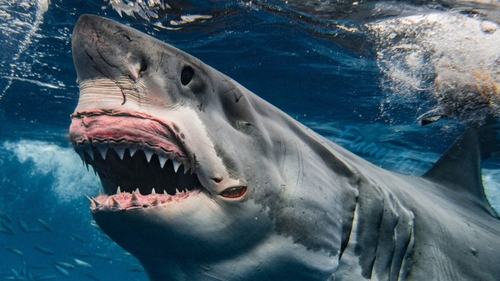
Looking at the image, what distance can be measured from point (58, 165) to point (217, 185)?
1252 inches

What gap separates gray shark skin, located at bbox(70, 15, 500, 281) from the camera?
1.79 metres

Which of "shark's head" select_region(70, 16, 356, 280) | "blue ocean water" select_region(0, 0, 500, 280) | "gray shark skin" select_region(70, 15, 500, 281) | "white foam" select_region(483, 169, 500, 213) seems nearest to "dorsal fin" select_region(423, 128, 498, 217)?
"gray shark skin" select_region(70, 15, 500, 281)

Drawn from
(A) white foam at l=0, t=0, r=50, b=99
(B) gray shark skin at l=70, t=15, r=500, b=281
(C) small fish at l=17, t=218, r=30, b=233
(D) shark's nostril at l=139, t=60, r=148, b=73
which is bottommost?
(C) small fish at l=17, t=218, r=30, b=233

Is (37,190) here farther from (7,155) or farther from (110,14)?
(110,14)

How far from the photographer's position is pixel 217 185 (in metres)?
1.90

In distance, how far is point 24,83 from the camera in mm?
13156

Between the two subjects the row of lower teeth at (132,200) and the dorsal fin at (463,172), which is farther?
the dorsal fin at (463,172)

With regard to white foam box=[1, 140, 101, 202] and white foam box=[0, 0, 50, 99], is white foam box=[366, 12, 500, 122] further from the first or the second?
white foam box=[1, 140, 101, 202]

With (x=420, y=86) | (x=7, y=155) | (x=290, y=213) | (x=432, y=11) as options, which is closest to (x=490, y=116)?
Answer: (x=420, y=86)

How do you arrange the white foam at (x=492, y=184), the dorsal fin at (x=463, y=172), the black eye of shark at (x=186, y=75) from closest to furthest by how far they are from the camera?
1. the black eye of shark at (x=186, y=75)
2. the dorsal fin at (x=463, y=172)
3. the white foam at (x=492, y=184)

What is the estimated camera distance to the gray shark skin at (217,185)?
1.79 meters

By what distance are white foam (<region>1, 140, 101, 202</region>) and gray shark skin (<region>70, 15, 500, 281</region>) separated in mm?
23624

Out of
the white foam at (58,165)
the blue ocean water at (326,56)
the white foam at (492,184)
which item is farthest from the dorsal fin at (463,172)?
the white foam at (58,165)

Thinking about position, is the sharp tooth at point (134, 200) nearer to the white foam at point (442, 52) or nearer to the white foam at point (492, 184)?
the white foam at point (442, 52)
